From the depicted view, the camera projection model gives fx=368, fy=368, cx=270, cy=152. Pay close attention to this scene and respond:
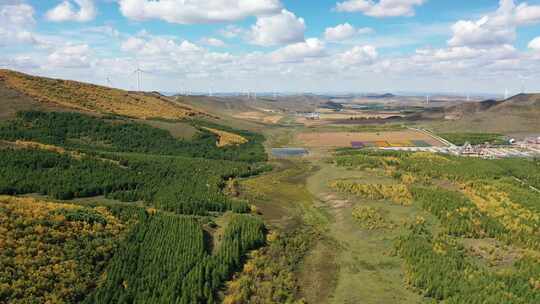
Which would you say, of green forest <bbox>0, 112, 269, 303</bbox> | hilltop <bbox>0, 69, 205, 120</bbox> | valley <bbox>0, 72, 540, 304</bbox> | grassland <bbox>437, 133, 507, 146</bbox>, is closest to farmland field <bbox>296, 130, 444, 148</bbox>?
grassland <bbox>437, 133, 507, 146</bbox>

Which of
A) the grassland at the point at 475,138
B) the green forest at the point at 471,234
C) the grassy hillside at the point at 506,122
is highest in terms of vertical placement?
the grassy hillside at the point at 506,122

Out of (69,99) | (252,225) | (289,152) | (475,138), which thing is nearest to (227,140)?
(289,152)

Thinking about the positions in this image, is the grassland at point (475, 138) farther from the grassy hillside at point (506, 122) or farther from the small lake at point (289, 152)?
the small lake at point (289, 152)

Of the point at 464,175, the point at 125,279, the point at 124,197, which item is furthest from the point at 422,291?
the point at 464,175

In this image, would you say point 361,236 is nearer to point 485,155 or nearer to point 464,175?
point 464,175

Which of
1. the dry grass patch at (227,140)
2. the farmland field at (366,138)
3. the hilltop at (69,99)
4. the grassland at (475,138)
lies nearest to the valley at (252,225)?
the hilltop at (69,99)

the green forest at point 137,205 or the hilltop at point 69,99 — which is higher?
the hilltop at point 69,99

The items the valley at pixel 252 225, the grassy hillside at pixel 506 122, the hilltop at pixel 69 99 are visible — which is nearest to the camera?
the valley at pixel 252 225
